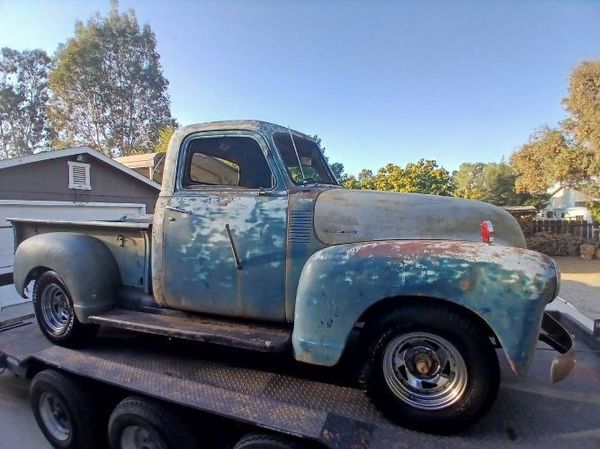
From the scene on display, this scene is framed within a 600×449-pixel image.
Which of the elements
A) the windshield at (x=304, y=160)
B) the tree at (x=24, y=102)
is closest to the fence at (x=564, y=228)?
the windshield at (x=304, y=160)

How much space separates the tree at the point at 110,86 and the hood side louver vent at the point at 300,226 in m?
30.5

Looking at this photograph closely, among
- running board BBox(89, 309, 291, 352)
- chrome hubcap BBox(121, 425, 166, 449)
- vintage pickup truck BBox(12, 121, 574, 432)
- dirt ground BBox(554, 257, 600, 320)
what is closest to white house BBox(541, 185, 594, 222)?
dirt ground BBox(554, 257, 600, 320)

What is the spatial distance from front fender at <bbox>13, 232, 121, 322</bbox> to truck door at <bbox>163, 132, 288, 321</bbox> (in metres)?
0.68

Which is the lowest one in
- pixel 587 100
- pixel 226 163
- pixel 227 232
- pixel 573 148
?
pixel 227 232

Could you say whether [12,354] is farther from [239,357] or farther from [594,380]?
[594,380]

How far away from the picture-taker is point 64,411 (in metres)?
3.11

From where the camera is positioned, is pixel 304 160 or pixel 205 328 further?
pixel 304 160

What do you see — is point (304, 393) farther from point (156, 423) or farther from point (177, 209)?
point (177, 209)

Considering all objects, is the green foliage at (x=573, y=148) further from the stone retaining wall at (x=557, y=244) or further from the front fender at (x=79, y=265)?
the front fender at (x=79, y=265)

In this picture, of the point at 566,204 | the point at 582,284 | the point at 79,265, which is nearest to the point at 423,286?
the point at 79,265

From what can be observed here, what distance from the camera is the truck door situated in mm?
2754

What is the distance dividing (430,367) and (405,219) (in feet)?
3.08

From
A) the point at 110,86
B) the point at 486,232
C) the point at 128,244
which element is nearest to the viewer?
the point at 486,232

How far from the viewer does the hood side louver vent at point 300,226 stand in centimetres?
266
